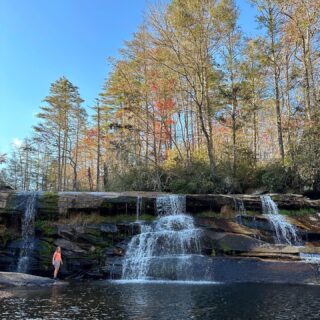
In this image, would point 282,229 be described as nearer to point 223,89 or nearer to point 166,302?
point 166,302

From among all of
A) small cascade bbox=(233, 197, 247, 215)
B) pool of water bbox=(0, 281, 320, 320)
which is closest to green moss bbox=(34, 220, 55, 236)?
pool of water bbox=(0, 281, 320, 320)

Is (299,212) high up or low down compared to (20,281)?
up

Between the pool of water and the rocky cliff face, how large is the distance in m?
2.18

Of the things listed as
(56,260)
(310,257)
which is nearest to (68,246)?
(56,260)

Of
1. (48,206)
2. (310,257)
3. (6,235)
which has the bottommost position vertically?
(310,257)

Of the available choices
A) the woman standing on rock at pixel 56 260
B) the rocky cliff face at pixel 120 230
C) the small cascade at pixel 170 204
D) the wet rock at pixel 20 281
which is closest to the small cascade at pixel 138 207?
the rocky cliff face at pixel 120 230

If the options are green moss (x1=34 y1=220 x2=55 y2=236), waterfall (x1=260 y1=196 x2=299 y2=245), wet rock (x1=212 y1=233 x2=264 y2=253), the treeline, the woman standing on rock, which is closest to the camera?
the woman standing on rock

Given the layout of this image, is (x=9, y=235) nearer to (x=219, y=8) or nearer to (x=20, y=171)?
(x=219, y=8)

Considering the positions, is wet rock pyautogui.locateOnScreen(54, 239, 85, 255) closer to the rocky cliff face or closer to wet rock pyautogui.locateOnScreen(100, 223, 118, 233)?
the rocky cliff face

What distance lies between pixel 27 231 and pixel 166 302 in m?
9.51

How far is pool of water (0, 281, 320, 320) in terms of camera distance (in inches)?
317

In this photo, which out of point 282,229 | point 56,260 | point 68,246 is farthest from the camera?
point 282,229

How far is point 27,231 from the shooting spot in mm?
16688

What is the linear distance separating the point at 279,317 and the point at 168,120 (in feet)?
75.2
